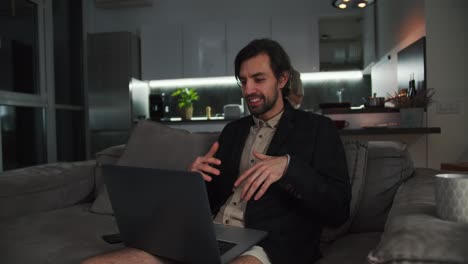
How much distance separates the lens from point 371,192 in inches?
53.5

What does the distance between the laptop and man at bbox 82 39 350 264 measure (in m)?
0.06

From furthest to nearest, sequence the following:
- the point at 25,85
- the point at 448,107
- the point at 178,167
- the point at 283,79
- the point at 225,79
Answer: the point at 225,79
the point at 25,85
the point at 448,107
the point at 178,167
the point at 283,79

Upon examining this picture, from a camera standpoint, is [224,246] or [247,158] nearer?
[224,246]

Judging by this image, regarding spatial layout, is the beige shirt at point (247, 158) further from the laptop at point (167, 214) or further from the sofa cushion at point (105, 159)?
the sofa cushion at point (105, 159)

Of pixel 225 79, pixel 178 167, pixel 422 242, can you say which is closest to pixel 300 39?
pixel 225 79

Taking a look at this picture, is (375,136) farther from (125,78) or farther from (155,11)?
(155,11)

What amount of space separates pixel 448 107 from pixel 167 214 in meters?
2.76

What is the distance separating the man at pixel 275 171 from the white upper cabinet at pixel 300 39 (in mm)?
3546

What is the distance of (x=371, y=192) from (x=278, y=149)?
401mm

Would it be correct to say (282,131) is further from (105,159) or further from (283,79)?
(105,159)

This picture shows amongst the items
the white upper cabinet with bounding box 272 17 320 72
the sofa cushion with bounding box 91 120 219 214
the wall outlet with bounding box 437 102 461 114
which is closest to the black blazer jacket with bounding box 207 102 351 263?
the sofa cushion with bounding box 91 120 219 214

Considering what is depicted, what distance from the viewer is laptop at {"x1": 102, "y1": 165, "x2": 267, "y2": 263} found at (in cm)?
79

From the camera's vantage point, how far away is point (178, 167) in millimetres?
1553

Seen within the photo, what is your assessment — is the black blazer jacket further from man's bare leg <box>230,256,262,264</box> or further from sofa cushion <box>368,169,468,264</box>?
sofa cushion <box>368,169,468,264</box>
